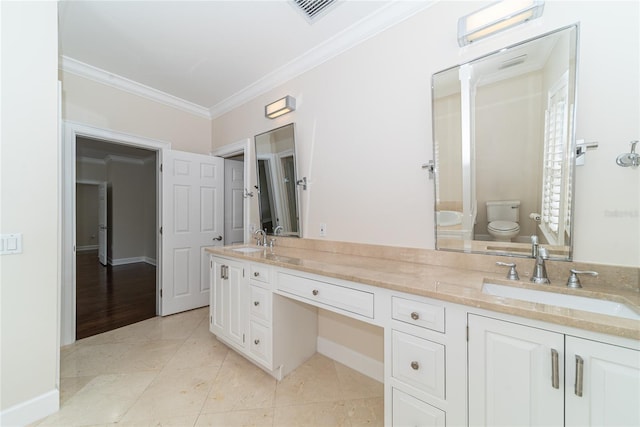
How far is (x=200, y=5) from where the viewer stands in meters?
1.79

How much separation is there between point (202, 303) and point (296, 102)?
278 centimetres

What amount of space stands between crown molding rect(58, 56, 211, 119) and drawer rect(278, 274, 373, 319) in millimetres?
2848

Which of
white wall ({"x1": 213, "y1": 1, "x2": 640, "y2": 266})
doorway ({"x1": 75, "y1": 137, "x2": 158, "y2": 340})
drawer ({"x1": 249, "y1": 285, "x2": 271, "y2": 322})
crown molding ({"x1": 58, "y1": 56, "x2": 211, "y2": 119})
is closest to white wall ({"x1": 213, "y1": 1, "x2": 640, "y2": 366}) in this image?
white wall ({"x1": 213, "y1": 1, "x2": 640, "y2": 266})

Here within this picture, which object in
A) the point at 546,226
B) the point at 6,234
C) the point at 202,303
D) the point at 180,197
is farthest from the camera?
the point at 202,303

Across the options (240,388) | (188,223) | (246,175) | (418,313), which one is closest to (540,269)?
(418,313)

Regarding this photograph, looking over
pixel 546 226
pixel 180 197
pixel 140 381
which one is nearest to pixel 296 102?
pixel 180 197

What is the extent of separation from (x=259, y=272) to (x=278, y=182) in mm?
1086

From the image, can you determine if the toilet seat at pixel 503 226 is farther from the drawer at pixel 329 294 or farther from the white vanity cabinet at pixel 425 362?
the drawer at pixel 329 294

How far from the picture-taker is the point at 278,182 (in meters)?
2.70

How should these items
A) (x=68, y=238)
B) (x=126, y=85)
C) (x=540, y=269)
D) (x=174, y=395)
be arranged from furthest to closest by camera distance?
1. (x=126, y=85)
2. (x=68, y=238)
3. (x=174, y=395)
4. (x=540, y=269)

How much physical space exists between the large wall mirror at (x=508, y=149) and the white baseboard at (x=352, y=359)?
1.06 metres

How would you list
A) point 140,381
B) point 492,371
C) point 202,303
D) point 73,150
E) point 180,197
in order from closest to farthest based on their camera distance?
point 492,371
point 140,381
point 73,150
point 180,197
point 202,303

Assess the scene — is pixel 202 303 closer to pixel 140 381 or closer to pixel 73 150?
pixel 140 381

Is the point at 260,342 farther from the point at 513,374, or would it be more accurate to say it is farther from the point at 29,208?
the point at 29,208
